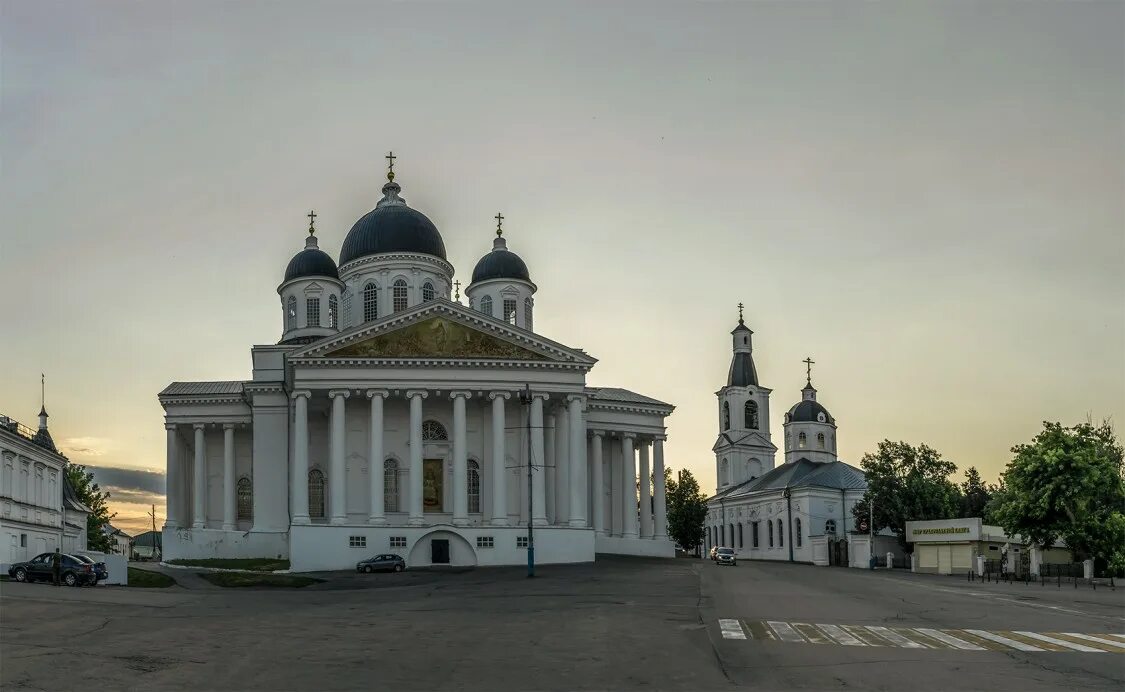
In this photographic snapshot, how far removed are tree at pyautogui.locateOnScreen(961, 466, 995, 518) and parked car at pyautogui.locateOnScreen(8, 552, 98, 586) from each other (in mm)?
84702

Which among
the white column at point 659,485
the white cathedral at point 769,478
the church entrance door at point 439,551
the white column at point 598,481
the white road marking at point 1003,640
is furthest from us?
the white cathedral at point 769,478

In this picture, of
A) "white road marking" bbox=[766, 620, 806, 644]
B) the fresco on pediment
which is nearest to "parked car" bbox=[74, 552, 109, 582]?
the fresco on pediment

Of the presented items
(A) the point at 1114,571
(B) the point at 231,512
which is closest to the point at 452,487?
(B) the point at 231,512

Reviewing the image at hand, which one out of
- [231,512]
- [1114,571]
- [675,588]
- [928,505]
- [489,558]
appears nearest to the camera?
[675,588]

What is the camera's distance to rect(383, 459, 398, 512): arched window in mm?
67000

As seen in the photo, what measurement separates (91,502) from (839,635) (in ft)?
306

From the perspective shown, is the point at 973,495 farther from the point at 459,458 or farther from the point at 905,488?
the point at 459,458

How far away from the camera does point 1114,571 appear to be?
5738 cm

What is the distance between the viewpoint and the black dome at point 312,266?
80.1 meters

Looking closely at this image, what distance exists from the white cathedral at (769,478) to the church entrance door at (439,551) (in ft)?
178

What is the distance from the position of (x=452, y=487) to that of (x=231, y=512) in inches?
636

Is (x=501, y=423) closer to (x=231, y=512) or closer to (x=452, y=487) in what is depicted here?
(x=452, y=487)

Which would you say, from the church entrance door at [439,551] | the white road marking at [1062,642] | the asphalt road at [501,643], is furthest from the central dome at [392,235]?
the white road marking at [1062,642]

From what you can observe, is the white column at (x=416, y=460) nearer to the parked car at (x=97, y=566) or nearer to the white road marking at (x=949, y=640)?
the parked car at (x=97, y=566)
